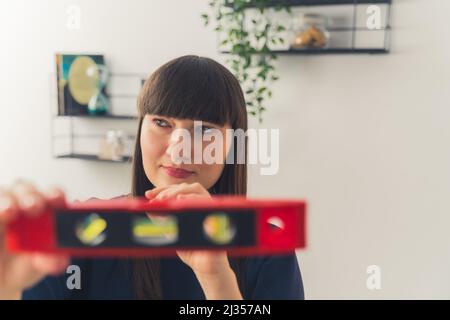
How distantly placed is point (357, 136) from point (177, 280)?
793 mm

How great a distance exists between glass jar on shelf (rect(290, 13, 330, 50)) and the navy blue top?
715 millimetres

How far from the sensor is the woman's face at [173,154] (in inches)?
17.1

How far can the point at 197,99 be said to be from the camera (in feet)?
1.57

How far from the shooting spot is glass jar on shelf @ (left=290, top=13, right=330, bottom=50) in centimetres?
118

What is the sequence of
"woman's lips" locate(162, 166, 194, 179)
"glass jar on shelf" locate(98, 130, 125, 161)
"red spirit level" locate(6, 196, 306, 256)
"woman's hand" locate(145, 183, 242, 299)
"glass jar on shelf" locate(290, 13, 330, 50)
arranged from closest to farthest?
"red spirit level" locate(6, 196, 306, 256)
"woman's hand" locate(145, 183, 242, 299)
"woman's lips" locate(162, 166, 194, 179)
"glass jar on shelf" locate(290, 13, 330, 50)
"glass jar on shelf" locate(98, 130, 125, 161)

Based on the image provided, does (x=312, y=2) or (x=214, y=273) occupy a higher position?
(x=312, y=2)

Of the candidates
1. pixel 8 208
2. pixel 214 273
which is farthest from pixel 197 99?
pixel 8 208

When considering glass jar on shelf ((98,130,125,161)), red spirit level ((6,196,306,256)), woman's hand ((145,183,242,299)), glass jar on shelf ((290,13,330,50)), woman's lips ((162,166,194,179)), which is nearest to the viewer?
red spirit level ((6,196,306,256))

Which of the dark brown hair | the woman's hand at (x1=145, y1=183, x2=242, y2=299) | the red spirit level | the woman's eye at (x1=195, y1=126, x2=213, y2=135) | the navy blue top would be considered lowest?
the navy blue top

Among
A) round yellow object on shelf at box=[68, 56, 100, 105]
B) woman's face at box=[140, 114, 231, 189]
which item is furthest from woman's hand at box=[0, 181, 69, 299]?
round yellow object on shelf at box=[68, 56, 100, 105]

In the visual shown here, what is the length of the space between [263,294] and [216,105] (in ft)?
0.69

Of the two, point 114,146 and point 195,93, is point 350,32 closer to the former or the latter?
point 114,146

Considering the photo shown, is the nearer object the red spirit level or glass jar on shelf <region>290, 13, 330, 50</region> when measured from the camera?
the red spirit level

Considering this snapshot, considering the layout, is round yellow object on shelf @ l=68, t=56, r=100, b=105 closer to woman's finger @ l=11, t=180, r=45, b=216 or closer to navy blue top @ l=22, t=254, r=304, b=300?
navy blue top @ l=22, t=254, r=304, b=300
